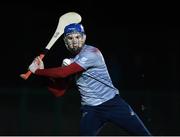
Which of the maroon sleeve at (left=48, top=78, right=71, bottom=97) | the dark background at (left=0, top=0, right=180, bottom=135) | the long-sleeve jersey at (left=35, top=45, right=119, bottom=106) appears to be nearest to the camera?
the long-sleeve jersey at (left=35, top=45, right=119, bottom=106)

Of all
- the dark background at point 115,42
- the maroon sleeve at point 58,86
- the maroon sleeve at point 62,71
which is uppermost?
the maroon sleeve at point 62,71

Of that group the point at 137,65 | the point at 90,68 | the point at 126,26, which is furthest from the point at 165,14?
the point at 90,68

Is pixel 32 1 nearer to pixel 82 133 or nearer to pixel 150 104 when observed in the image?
pixel 150 104

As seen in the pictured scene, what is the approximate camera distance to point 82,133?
5.70 metres

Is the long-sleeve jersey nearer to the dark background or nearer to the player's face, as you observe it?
the player's face

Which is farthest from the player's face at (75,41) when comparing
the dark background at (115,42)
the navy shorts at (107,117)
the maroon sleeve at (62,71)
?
the dark background at (115,42)

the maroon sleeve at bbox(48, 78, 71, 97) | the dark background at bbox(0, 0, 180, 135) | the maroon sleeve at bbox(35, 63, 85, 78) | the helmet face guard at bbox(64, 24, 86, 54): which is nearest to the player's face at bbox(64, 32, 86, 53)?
the helmet face guard at bbox(64, 24, 86, 54)

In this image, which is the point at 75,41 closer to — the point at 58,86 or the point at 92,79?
the point at 92,79

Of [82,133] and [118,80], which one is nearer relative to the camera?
[82,133]

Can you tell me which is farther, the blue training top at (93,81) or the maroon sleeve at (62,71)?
the blue training top at (93,81)

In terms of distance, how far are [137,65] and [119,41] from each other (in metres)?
1.62

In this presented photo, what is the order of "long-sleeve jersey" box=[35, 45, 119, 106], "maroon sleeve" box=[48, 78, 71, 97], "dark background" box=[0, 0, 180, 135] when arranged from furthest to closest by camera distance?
"dark background" box=[0, 0, 180, 135]
"maroon sleeve" box=[48, 78, 71, 97]
"long-sleeve jersey" box=[35, 45, 119, 106]

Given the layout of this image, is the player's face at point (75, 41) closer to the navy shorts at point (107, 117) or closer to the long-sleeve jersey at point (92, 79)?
the long-sleeve jersey at point (92, 79)

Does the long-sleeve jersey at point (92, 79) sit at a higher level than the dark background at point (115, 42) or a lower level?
higher
